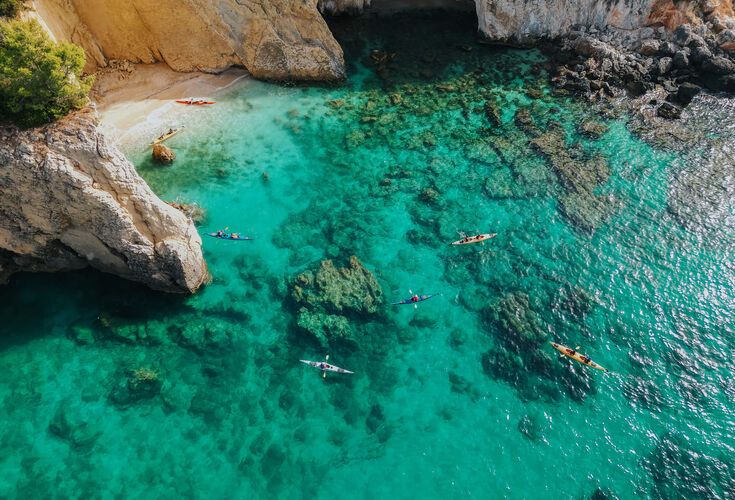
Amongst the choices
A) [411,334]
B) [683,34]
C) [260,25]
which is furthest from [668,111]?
[260,25]

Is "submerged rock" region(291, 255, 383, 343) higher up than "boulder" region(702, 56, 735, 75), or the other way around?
"boulder" region(702, 56, 735, 75)

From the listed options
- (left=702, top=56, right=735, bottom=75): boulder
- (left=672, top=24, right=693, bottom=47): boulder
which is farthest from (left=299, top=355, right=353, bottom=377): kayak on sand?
(left=672, top=24, right=693, bottom=47): boulder

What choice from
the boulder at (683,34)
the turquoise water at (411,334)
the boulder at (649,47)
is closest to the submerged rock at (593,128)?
the turquoise water at (411,334)

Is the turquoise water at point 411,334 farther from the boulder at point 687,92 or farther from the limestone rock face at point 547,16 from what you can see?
the limestone rock face at point 547,16

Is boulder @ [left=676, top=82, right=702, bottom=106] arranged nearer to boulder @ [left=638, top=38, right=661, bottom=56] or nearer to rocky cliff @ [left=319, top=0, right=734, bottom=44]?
boulder @ [left=638, top=38, right=661, bottom=56]

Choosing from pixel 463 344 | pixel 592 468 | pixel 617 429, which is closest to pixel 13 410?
pixel 463 344

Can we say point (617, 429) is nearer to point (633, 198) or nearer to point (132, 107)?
point (633, 198)
